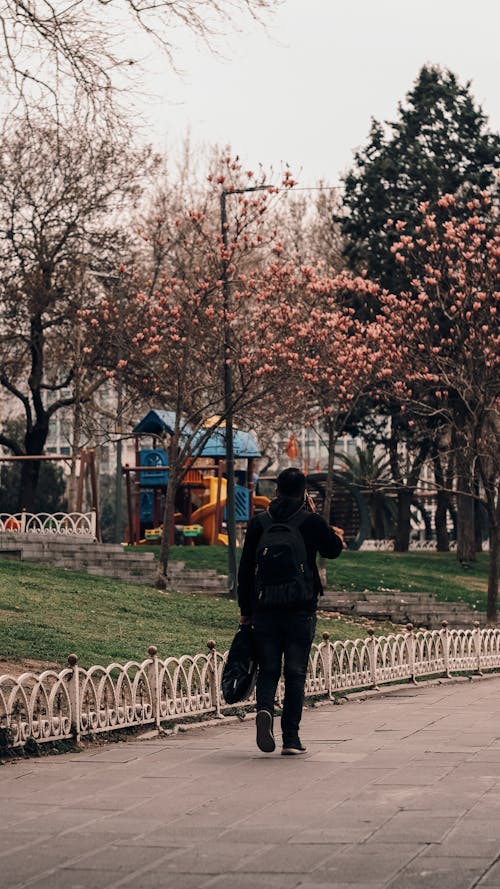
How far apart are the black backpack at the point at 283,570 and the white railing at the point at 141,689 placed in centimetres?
141

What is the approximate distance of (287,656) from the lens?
8562mm

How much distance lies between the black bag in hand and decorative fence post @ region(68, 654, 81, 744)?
1053 millimetres

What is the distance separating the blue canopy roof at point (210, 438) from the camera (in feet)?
131

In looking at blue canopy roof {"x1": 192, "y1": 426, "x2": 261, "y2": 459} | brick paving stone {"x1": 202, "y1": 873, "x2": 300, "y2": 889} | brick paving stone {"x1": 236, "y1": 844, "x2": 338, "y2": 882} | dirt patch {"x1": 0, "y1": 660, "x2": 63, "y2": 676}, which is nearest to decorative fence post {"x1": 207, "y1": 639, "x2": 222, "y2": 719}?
dirt patch {"x1": 0, "y1": 660, "x2": 63, "y2": 676}

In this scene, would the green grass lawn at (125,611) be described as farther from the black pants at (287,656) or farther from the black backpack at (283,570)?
the black backpack at (283,570)

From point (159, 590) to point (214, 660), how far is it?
16790mm

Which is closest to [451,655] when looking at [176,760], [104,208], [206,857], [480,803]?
[176,760]

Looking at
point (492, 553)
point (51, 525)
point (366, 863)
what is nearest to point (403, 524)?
point (51, 525)

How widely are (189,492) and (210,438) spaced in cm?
245

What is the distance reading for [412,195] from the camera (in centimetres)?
4206

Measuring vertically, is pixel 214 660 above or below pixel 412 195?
below

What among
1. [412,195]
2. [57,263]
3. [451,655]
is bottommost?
[451,655]

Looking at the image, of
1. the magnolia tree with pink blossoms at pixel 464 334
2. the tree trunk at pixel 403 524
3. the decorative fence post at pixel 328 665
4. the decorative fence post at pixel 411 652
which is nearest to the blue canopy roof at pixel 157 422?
the magnolia tree with pink blossoms at pixel 464 334

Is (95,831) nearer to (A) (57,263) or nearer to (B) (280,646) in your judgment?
(B) (280,646)
